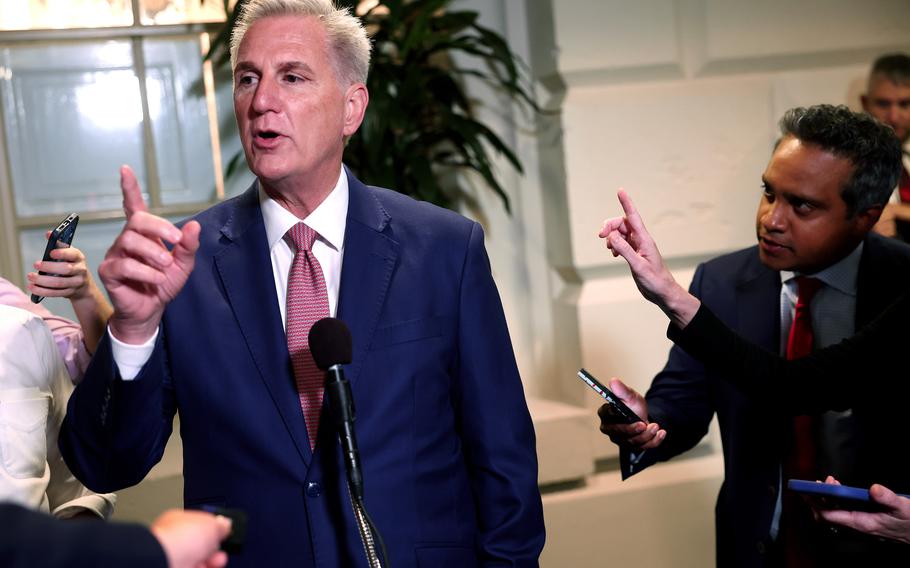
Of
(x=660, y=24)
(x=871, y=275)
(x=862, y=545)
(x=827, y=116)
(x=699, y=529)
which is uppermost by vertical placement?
(x=660, y=24)

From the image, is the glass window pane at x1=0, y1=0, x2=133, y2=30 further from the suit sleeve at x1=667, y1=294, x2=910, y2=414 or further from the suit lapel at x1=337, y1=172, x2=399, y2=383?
the suit sleeve at x1=667, y1=294, x2=910, y2=414

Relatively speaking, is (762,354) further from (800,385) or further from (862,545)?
(862,545)

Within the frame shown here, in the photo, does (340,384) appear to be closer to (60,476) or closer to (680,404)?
(60,476)

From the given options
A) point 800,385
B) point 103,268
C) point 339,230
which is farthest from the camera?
point 800,385

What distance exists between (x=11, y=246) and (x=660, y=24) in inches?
→ 86.8

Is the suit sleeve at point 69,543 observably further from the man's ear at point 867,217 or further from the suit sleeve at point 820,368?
the man's ear at point 867,217

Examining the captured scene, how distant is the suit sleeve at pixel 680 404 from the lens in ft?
6.84

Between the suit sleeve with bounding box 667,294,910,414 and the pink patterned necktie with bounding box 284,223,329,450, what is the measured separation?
63 centimetres

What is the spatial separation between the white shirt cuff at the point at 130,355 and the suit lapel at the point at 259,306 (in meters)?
0.17

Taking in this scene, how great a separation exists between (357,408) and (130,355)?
353 millimetres

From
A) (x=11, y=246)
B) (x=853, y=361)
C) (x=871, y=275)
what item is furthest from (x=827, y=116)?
(x=11, y=246)

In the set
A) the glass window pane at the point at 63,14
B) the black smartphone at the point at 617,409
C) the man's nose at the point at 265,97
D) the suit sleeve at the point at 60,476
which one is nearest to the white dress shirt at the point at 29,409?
the suit sleeve at the point at 60,476

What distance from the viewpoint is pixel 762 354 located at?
1.79 m

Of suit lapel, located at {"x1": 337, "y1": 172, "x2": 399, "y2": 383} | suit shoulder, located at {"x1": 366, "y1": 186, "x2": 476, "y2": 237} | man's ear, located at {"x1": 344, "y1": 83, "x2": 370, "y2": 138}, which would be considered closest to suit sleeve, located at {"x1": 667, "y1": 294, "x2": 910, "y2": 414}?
suit shoulder, located at {"x1": 366, "y1": 186, "x2": 476, "y2": 237}
